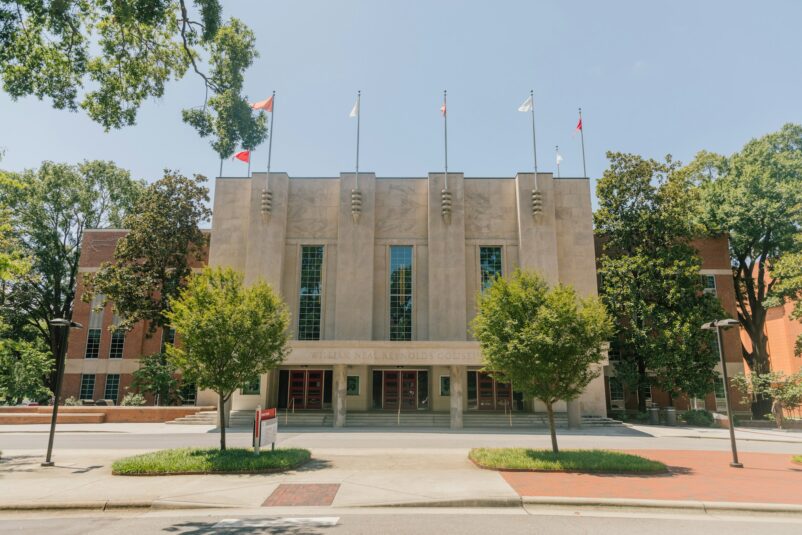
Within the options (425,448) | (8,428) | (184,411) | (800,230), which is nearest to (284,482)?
(425,448)

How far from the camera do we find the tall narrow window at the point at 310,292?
112 ft

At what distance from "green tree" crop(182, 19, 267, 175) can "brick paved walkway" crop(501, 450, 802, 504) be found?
11.3 metres

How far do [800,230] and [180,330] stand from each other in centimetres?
4113

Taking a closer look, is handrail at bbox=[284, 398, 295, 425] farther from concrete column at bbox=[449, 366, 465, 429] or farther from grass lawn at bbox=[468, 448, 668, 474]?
grass lawn at bbox=[468, 448, 668, 474]

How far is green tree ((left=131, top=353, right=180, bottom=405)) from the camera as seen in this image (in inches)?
1374

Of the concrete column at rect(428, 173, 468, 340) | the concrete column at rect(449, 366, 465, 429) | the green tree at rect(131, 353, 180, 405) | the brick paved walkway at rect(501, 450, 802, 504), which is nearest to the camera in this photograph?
the brick paved walkway at rect(501, 450, 802, 504)

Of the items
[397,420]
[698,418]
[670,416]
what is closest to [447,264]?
[397,420]

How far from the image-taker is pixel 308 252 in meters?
35.4

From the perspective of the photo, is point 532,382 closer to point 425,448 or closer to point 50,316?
point 425,448

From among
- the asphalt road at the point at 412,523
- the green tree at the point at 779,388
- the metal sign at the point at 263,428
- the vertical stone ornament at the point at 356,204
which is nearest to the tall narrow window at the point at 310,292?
the vertical stone ornament at the point at 356,204

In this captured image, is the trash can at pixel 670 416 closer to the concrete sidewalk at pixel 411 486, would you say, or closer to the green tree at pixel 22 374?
the concrete sidewalk at pixel 411 486

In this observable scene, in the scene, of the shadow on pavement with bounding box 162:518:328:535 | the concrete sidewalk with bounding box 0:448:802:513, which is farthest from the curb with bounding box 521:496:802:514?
the shadow on pavement with bounding box 162:518:328:535

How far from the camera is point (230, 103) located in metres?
12.3

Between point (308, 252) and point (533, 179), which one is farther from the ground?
point (533, 179)
